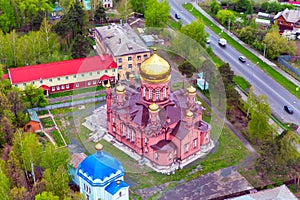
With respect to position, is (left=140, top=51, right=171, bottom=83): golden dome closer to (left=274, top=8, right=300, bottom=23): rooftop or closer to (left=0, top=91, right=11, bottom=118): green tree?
(left=0, top=91, right=11, bottom=118): green tree

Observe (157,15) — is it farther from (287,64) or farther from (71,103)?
(71,103)

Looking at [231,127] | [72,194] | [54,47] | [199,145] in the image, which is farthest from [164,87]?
[54,47]

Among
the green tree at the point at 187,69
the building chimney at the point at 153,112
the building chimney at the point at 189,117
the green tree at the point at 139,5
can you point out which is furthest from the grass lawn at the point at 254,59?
the building chimney at the point at 153,112

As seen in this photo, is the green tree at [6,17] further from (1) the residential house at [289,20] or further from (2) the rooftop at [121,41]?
(1) the residential house at [289,20]

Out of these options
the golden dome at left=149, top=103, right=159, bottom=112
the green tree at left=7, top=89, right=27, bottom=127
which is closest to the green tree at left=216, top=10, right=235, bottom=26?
the golden dome at left=149, top=103, right=159, bottom=112

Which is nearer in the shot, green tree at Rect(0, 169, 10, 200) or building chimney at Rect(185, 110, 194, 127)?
green tree at Rect(0, 169, 10, 200)

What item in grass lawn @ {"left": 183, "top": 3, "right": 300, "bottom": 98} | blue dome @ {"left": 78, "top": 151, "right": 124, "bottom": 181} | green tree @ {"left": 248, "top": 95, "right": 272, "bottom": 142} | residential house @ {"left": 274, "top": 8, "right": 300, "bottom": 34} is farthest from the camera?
residential house @ {"left": 274, "top": 8, "right": 300, "bottom": 34}

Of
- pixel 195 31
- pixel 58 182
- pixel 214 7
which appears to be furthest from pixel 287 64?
pixel 58 182
